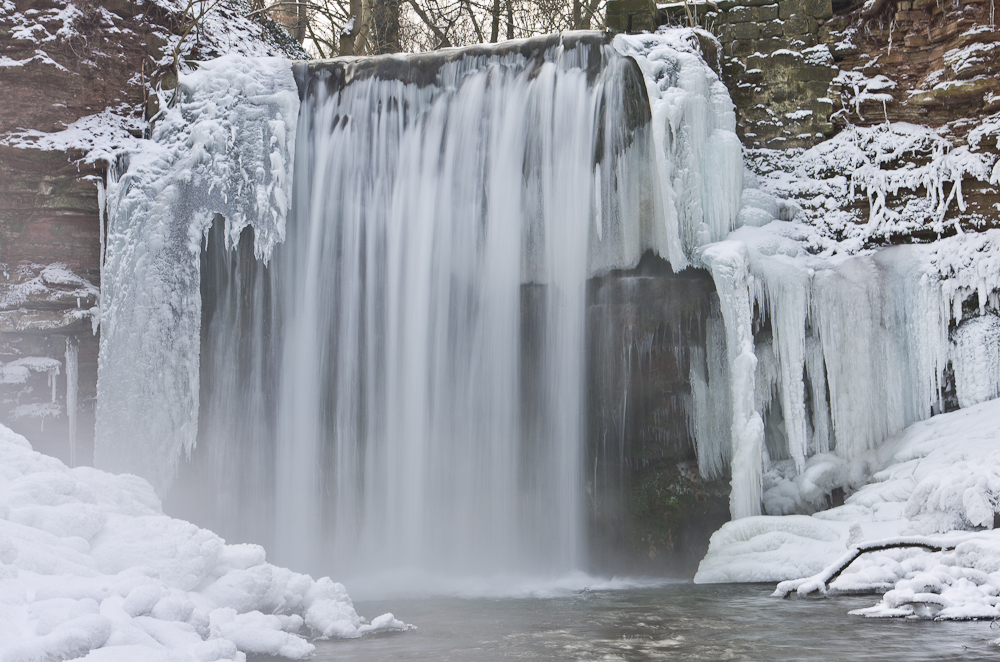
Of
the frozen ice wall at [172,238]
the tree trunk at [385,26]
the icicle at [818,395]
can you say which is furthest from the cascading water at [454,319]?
the tree trunk at [385,26]

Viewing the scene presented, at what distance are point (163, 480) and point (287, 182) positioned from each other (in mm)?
3138

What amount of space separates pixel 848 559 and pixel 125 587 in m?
4.07

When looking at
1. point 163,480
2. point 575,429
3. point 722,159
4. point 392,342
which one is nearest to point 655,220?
point 722,159

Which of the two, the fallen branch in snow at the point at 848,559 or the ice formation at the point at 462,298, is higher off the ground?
the ice formation at the point at 462,298

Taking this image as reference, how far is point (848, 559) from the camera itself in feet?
16.6

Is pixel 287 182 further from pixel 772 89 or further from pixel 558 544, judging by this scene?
pixel 772 89

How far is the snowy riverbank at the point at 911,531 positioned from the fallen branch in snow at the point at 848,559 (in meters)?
0.05

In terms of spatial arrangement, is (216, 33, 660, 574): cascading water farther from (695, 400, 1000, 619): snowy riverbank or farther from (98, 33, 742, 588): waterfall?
(695, 400, 1000, 619): snowy riverbank

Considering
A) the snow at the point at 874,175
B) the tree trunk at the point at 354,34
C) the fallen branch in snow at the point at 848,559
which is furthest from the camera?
the tree trunk at the point at 354,34

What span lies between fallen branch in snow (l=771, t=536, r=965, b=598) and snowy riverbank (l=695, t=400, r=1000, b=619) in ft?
0.16

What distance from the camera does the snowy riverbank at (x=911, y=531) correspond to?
4.32 metres

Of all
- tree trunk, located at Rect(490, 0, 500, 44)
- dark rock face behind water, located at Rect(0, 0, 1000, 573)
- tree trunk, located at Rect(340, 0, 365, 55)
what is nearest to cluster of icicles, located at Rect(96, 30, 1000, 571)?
dark rock face behind water, located at Rect(0, 0, 1000, 573)

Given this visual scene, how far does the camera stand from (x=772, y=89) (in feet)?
28.3

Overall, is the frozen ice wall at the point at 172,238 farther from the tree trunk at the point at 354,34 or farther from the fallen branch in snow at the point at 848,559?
the fallen branch in snow at the point at 848,559
